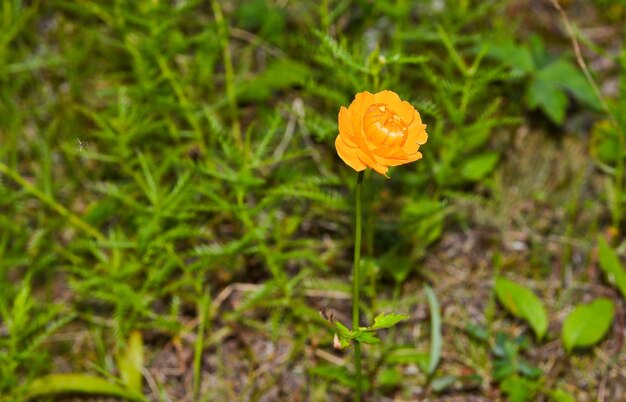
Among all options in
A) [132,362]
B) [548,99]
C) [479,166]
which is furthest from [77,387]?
[548,99]

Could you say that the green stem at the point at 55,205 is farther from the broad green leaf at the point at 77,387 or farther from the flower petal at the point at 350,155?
the flower petal at the point at 350,155

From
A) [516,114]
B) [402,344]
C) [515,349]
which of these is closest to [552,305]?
[515,349]

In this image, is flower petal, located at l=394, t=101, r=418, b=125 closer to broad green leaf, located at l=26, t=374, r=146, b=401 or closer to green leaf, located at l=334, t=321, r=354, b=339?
green leaf, located at l=334, t=321, r=354, b=339

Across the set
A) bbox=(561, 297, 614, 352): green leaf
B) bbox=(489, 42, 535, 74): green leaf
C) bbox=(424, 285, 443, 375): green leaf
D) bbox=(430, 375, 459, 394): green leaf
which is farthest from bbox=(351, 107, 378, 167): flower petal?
bbox=(489, 42, 535, 74): green leaf

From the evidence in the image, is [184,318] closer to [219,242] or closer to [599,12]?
[219,242]

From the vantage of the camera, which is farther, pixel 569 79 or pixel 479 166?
pixel 569 79

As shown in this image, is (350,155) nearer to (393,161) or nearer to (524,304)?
(393,161)
